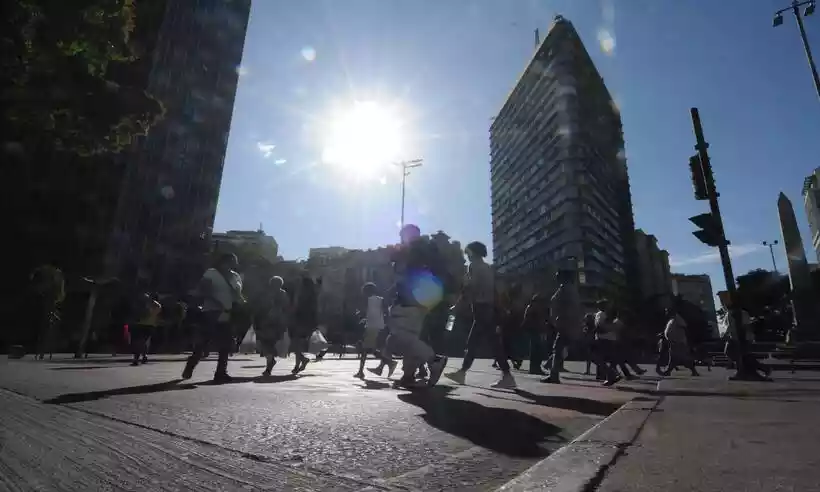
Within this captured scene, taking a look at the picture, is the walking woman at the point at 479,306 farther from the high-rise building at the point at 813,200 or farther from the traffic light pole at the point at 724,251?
the high-rise building at the point at 813,200

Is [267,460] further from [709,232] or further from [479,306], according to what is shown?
[709,232]

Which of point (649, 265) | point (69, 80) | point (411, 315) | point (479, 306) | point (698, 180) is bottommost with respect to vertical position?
point (411, 315)

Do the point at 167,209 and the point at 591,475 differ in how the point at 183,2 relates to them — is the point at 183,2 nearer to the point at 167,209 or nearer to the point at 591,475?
the point at 167,209

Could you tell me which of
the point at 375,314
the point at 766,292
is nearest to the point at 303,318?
the point at 375,314

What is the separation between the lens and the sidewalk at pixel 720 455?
1494mm

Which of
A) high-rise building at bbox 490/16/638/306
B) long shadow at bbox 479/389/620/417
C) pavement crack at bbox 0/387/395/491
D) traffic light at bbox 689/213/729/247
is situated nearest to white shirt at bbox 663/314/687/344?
traffic light at bbox 689/213/729/247

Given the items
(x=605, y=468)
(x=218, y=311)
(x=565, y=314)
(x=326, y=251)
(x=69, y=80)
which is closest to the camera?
(x=605, y=468)

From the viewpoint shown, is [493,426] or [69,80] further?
[69,80]

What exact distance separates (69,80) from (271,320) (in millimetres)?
5573

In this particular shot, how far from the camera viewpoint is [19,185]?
15320 mm

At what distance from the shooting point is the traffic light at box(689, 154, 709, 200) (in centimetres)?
920

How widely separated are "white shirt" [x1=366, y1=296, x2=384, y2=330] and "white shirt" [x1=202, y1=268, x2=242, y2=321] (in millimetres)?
3989

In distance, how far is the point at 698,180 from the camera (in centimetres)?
923

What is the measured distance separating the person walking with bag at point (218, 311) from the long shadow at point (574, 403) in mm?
3620
